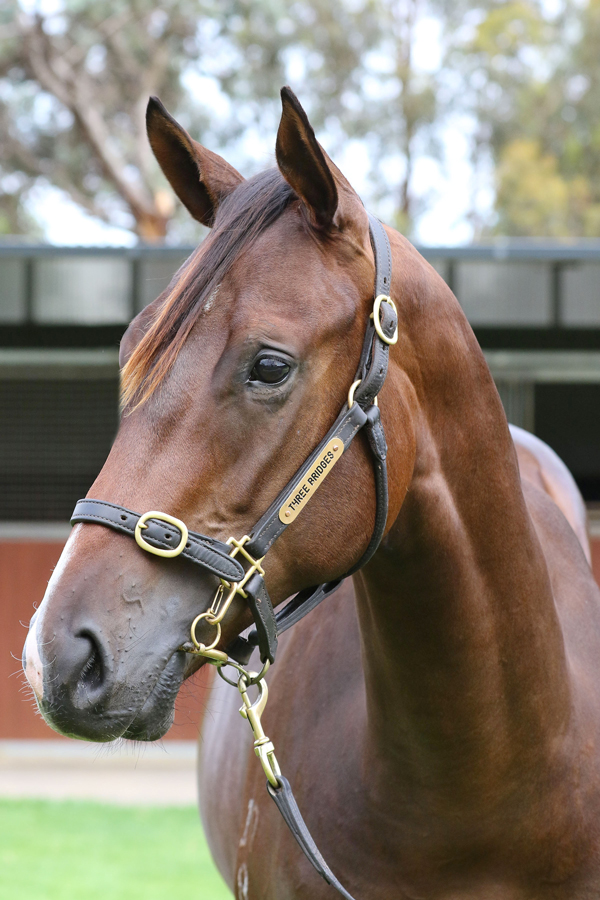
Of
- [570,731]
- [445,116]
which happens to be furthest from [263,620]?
[445,116]

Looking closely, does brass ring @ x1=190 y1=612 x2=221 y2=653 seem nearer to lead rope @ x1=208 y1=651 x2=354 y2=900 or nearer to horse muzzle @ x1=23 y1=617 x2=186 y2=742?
horse muzzle @ x1=23 y1=617 x2=186 y2=742

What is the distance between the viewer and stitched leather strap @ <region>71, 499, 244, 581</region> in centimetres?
148

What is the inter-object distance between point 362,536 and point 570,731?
700 millimetres

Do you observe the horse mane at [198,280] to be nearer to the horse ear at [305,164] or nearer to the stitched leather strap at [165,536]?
the horse ear at [305,164]

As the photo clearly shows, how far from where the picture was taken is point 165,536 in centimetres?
148

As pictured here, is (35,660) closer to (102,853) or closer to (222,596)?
(222,596)

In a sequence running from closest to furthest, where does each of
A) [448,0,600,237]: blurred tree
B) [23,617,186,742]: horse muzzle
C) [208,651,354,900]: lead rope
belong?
1. [23,617,186,742]: horse muzzle
2. [208,651,354,900]: lead rope
3. [448,0,600,237]: blurred tree

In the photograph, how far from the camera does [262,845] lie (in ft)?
7.24

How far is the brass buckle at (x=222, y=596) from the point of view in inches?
60.4

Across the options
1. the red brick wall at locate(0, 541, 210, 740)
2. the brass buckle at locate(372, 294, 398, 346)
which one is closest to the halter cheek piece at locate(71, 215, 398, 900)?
the brass buckle at locate(372, 294, 398, 346)

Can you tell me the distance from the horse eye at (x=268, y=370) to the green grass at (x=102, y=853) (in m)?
4.55

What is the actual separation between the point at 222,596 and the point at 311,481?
242 millimetres

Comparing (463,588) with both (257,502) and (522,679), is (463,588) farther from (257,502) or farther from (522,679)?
(257,502)

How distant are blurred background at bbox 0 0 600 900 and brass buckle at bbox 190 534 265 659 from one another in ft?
1.18
